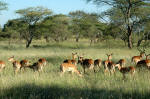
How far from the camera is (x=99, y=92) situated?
5.77 metres

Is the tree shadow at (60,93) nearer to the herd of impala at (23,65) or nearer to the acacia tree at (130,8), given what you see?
the herd of impala at (23,65)

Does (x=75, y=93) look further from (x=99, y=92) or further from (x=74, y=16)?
(x=74, y=16)

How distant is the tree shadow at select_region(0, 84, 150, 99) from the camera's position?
529 cm

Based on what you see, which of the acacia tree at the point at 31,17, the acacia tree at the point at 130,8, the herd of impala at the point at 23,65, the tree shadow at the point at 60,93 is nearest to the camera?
the tree shadow at the point at 60,93

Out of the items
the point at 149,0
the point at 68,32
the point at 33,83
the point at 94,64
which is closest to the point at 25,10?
the point at 68,32

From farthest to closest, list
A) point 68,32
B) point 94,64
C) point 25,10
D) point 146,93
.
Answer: point 68,32 → point 25,10 → point 94,64 → point 146,93

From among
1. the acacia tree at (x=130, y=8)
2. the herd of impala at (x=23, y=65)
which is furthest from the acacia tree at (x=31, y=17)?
the herd of impala at (x=23, y=65)

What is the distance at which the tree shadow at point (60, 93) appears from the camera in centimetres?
529

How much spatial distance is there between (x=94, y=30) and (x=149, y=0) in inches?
759

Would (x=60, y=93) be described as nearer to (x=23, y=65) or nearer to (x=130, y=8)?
(x=23, y=65)

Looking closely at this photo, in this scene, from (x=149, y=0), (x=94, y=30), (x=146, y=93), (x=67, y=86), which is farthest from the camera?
(x=94, y=30)

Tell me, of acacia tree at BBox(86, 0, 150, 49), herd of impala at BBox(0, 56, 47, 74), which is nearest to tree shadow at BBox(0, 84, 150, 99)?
herd of impala at BBox(0, 56, 47, 74)

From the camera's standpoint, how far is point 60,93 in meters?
5.71

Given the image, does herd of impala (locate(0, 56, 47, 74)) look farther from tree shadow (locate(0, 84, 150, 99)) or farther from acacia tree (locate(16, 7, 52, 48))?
acacia tree (locate(16, 7, 52, 48))
